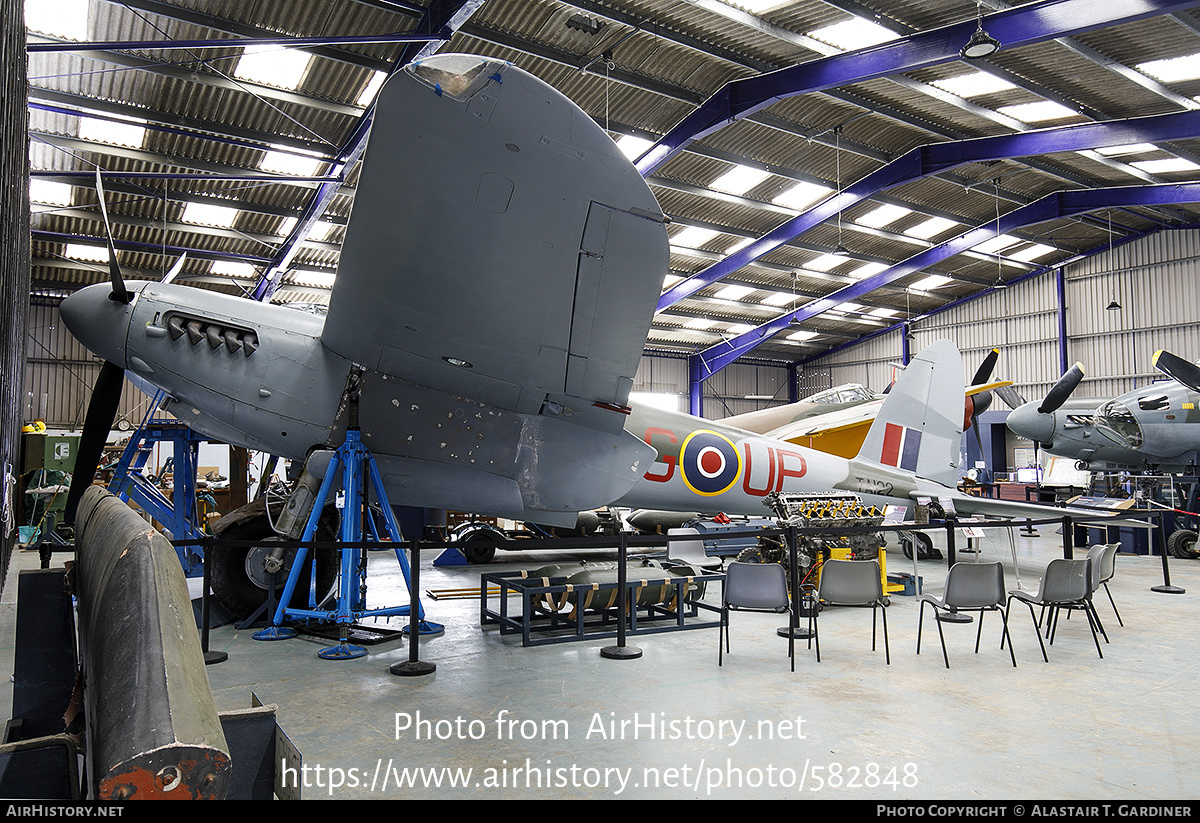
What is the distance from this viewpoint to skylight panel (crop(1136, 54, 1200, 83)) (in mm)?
12562

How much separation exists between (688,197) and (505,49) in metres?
7.87

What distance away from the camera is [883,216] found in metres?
20.8

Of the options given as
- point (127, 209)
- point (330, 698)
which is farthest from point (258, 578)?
point (127, 209)

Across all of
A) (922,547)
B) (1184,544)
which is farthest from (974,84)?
(1184,544)

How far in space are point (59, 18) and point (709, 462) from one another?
10.7 m

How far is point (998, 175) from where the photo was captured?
19375 millimetres

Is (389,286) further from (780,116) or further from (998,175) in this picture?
(998,175)

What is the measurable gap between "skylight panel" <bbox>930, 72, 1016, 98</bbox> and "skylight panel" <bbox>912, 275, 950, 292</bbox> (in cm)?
1485

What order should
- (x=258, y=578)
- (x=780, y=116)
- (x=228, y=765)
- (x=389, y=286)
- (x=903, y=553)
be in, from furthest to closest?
(x=780, y=116) → (x=903, y=553) → (x=258, y=578) → (x=389, y=286) → (x=228, y=765)

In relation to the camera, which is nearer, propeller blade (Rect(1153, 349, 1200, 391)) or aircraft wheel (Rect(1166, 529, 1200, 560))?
aircraft wheel (Rect(1166, 529, 1200, 560))

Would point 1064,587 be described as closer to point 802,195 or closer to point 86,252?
point 802,195

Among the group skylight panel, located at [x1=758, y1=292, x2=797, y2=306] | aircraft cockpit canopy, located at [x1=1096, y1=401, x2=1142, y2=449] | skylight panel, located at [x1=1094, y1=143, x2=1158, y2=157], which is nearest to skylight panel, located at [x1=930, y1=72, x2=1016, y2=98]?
skylight panel, located at [x1=1094, y1=143, x2=1158, y2=157]

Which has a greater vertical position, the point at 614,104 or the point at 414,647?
the point at 614,104

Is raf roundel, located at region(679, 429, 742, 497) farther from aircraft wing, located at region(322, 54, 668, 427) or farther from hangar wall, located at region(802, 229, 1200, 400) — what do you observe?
hangar wall, located at region(802, 229, 1200, 400)
